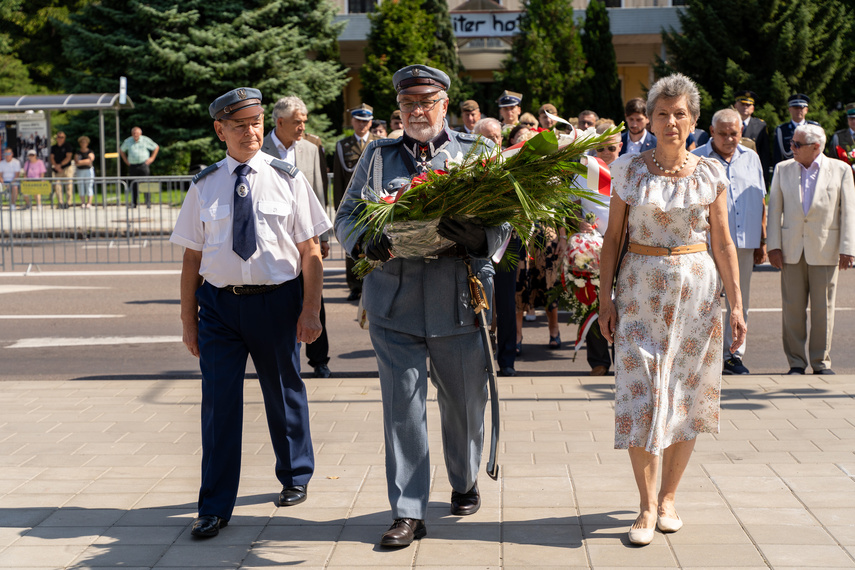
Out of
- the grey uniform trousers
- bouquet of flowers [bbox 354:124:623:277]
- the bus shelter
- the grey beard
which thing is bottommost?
the grey uniform trousers

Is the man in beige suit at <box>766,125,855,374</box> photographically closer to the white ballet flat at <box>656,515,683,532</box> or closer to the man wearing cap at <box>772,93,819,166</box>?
the white ballet flat at <box>656,515,683,532</box>

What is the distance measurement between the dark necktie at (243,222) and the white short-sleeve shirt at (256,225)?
0.10 feet

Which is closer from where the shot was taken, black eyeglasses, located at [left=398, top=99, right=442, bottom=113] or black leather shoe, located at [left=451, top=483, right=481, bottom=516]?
black eyeglasses, located at [left=398, top=99, right=442, bottom=113]

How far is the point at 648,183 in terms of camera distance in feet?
14.9

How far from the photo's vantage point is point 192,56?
1131 inches

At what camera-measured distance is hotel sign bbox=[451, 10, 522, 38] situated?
3634cm

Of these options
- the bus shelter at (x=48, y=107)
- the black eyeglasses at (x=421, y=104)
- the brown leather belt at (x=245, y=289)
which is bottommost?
the brown leather belt at (x=245, y=289)

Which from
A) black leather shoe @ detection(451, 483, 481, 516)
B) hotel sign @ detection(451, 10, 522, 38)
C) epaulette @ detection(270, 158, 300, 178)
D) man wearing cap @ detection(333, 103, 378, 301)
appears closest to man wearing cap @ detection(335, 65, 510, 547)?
black leather shoe @ detection(451, 483, 481, 516)

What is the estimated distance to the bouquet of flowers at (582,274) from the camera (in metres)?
8.14

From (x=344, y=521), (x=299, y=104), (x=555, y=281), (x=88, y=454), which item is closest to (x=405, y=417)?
(x=344, y=521)

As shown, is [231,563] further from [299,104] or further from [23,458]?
[299,104]

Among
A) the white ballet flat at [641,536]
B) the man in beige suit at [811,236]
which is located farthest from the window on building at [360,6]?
the white ballet flat at [641,536]

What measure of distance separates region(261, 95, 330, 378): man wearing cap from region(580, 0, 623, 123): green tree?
2343cm

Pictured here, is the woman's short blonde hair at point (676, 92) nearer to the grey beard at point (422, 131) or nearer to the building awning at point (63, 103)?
the grey beard at point (422, 131)
